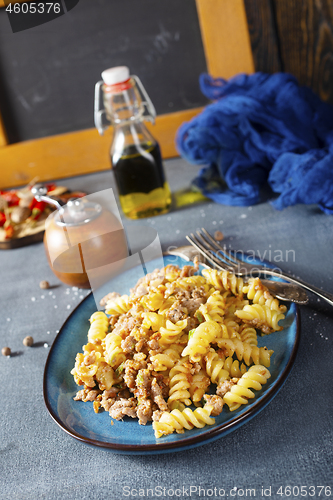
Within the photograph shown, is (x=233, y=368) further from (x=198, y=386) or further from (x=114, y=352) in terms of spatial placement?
(x=114, y=352)

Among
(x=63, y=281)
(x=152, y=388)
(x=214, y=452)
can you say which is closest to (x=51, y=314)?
(x=63, y=281)

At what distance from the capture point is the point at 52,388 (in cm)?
70

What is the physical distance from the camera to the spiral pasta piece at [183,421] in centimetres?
58

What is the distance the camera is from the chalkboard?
4.73ft

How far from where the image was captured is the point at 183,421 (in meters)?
0.58

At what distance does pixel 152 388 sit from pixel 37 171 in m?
1.18

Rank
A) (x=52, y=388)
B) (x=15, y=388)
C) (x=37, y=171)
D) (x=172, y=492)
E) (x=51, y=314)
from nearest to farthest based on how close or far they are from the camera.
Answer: (x=172, y=492) → (x=52, y=388) → (x=15, y=388) → (x=51, y=314) → (x=37, y=171)

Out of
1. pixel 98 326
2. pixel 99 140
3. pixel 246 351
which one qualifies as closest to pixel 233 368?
pixel 246 351

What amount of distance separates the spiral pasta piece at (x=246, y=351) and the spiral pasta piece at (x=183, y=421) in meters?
0.11

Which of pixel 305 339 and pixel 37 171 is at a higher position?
pixel 37 171

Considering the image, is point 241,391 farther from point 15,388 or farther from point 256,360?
point 15,388
